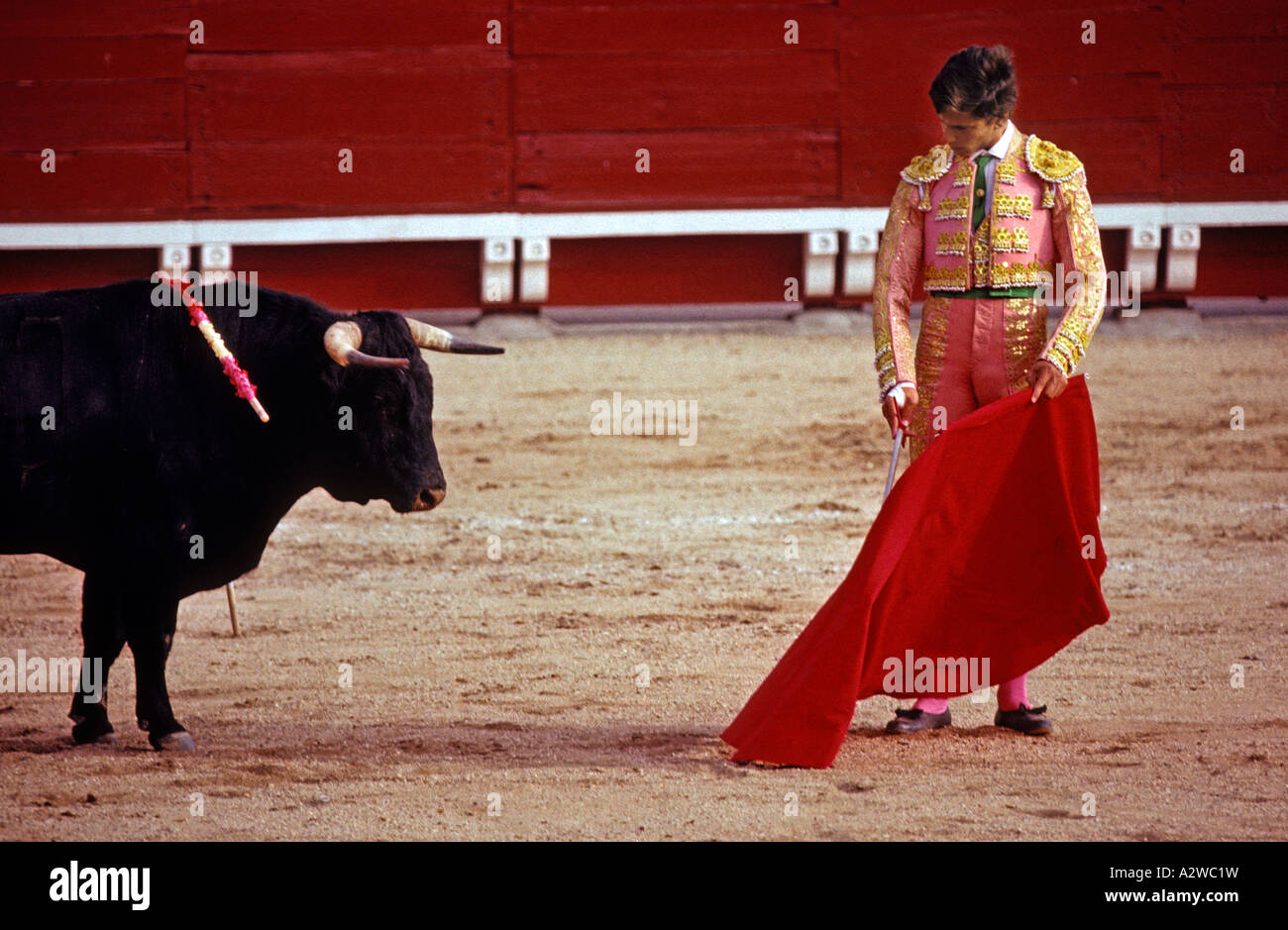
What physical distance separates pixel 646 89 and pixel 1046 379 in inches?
244

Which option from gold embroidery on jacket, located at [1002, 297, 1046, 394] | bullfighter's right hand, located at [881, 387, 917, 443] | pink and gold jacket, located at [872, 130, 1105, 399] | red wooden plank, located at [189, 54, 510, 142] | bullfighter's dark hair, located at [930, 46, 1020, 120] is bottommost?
bullfighter's right hand, located at [881, 387, 917, 443]

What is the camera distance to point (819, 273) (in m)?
9.40

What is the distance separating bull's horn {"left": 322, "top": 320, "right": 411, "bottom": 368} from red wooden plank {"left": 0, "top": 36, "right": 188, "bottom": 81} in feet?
19.6

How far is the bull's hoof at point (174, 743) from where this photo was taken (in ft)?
12.4

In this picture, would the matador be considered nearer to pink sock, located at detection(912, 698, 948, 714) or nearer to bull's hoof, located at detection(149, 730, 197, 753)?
pink sock, located at detection(912, 698, 948, 714)

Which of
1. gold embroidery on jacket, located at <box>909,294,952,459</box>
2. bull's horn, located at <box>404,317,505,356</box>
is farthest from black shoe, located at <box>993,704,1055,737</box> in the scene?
bull's horn, located at <box>404,317,505,356</box>

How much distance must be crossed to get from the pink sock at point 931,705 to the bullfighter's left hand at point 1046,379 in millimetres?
703

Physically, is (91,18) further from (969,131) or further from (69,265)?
(969,131)

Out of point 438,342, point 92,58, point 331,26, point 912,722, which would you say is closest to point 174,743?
point 438,342

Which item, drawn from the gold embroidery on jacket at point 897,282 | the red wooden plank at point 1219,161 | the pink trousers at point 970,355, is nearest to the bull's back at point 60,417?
the gold embroidery on jacket at point 897,282

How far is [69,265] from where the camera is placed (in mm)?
9297

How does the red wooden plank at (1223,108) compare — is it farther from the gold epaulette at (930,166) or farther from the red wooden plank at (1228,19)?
the gold epaulette at (930,166)

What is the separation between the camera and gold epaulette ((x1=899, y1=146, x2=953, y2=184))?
3.70 metres

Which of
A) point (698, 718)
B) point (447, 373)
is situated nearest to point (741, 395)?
point (447, 373)
